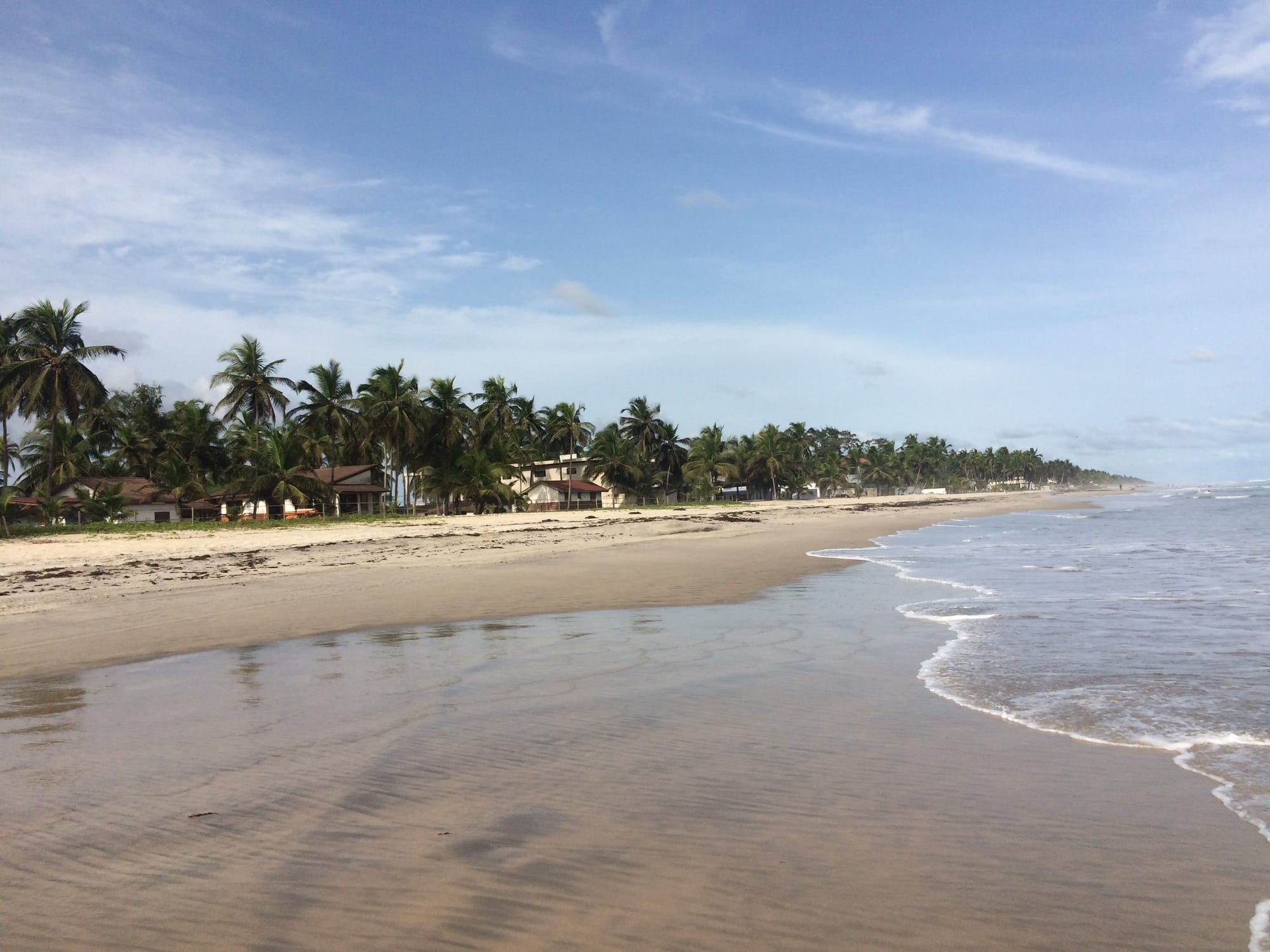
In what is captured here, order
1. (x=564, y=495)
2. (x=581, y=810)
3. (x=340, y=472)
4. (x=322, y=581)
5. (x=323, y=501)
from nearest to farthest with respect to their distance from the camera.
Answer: (x=581, y=810)
(x=322, y=581)
(x=323, y=501)
(x=340, y=472)
(x=564, y=495)

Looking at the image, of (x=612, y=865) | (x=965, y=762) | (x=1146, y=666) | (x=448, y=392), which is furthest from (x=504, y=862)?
(x=448, y=392)

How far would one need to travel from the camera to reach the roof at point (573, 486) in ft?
239

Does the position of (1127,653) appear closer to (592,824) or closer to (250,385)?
(592,824)

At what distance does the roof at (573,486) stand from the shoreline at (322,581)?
A: 39452mm

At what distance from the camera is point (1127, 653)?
26.0 ft

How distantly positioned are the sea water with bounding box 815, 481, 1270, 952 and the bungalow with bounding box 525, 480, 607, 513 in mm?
54481

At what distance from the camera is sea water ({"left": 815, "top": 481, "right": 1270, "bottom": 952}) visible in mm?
5188

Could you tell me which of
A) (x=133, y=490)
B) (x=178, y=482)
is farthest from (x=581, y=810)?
(x=133, y=490)

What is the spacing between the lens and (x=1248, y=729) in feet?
17.6

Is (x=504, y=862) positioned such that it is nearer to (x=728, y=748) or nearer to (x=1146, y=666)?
(x=728, y=748)

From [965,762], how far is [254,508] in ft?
187

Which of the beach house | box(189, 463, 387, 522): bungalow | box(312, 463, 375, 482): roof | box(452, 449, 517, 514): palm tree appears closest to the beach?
box(452, 449, 517, 514): palm tree

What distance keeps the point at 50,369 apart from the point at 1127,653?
1977 inches

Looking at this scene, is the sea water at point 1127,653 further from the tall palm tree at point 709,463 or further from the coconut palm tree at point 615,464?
the tall palm tree at point 709,463
